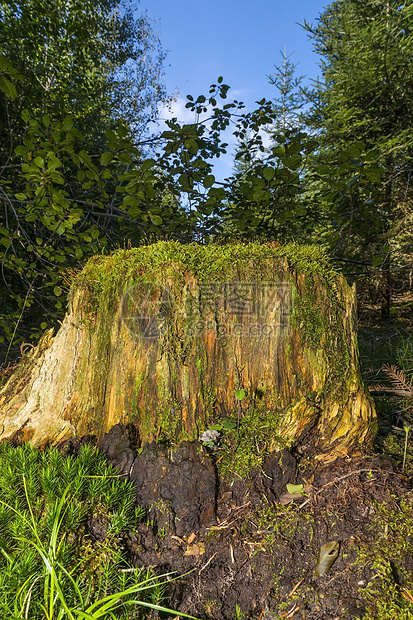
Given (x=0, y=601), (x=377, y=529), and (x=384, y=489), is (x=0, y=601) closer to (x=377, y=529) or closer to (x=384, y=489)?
(x=377, y=529)

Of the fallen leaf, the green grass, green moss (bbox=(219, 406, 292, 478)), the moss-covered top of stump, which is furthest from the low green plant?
the moss-covered top of stump

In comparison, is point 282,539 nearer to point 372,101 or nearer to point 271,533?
point 271,533

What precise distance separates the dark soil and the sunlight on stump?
17 centimetres

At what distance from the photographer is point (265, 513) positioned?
A: 80.4 inches

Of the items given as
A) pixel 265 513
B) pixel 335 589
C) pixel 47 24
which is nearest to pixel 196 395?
pixel 265 513

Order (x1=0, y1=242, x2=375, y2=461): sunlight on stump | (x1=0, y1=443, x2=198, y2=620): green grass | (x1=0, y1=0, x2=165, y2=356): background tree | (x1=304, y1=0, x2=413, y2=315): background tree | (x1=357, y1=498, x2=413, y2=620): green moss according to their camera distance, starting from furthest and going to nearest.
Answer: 1. (x1=304, y1=0, x2=413, y2=315): background tree
2. (x1=0, y1=0, x2=165, y2=356): background tree
3. (x1=0, y1=242, x2=375, y2=461): sunlight on stump
4. (x1=357, y1=498, x2=413, y2=620): green moss
5. (x1=0, y1=443, x2=198, y2=620): green grass

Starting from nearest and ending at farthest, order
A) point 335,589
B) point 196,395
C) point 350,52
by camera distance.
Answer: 1. point 335,589
2. point 196,395
3. point 350,52

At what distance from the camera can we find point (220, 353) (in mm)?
2340

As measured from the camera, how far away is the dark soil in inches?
67.9

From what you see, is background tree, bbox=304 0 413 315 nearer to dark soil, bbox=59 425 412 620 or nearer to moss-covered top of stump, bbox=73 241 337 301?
moss-covered top of stump, bbox=73 241 337 301

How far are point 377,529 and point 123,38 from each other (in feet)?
96.8

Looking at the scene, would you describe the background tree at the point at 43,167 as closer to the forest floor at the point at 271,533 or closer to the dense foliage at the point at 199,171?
the dense foliage at the point at 199,171

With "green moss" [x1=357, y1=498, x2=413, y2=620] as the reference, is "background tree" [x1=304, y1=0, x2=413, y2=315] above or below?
above

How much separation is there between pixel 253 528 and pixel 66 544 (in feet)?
3.16
